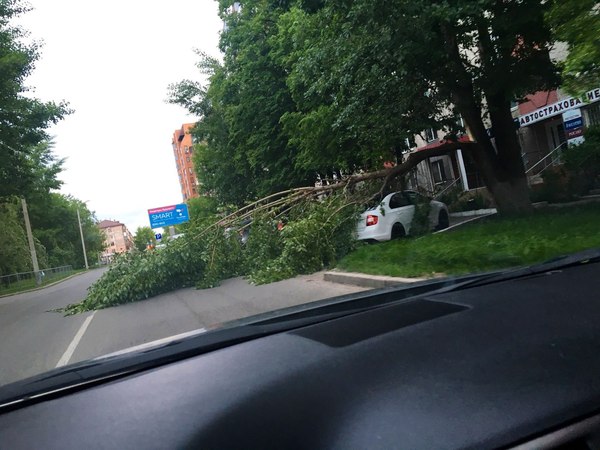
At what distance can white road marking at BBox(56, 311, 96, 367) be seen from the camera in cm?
696

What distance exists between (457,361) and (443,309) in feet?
2.28

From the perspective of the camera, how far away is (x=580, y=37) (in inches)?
226

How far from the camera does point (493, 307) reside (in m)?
2.47

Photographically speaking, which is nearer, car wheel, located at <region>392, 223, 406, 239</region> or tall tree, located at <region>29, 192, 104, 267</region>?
car wheel, located at <region>392, 223, 406, 239</region>

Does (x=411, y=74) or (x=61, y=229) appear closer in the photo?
(x=411, y=74)

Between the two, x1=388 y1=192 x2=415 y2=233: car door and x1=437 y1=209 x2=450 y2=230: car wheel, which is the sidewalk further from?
x1=437 y1=209 x2=450 y2=230: car wheel

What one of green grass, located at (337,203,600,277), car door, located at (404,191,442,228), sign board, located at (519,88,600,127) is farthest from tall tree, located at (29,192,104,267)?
green grass, located at (337,203,600,277)

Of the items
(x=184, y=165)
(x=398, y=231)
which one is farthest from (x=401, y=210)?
(x=184, y=165)

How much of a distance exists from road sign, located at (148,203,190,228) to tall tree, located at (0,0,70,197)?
17568 mm

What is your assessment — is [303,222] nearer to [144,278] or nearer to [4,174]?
[144,278]

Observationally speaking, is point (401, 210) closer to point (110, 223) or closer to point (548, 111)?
point (548, 111)

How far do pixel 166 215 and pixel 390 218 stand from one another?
3025 cm

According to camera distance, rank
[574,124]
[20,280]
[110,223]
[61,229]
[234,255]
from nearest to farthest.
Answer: [234,255], [574,124], [20,280], [61,229], [110,223]

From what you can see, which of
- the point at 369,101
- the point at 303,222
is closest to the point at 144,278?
the point at 303,222
